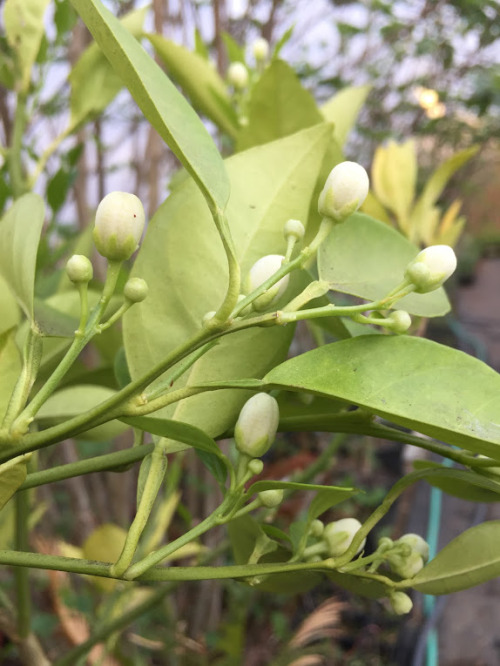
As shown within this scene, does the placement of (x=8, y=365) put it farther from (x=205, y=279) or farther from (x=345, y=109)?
(x=345, y=109)

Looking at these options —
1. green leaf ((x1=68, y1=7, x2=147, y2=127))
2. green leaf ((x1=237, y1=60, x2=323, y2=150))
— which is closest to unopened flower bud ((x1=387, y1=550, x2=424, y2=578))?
green leaf ((x1=237, y1=60, x2=323, y2=150))

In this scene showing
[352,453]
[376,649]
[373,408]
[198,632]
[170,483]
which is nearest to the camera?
[373,408]

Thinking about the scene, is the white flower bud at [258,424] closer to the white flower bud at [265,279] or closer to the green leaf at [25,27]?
the white flower bud at [265,279]

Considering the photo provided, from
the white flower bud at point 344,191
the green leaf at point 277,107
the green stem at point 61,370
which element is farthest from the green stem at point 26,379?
the green leaf at point 277,107

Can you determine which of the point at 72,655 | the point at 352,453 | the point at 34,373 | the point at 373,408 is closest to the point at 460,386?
the point at 373,408

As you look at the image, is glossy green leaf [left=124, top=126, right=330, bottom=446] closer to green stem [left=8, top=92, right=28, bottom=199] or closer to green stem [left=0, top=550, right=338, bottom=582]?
green stem [left=0, top=550, right=338, bottom=582]

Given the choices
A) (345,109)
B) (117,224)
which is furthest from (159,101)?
(345,109)

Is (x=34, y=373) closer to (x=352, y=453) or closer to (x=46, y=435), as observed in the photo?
(x=46, y=435)
